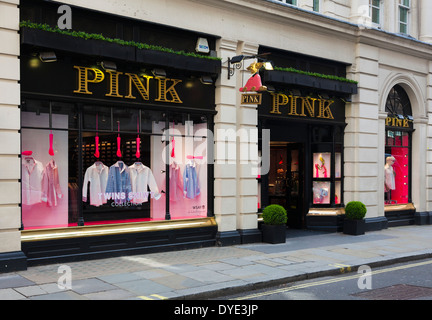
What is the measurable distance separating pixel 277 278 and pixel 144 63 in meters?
5.83

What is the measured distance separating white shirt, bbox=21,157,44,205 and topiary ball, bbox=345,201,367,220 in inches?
373

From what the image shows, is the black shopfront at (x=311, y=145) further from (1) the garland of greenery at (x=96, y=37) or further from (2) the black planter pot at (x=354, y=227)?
(1) the garland of greenery at (x=96, y=37)

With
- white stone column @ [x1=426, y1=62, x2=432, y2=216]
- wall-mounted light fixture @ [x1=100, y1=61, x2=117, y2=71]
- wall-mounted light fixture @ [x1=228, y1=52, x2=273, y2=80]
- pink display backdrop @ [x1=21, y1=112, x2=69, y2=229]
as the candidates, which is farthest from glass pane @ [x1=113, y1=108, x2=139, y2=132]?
white stone column @ [x1=426, y1=62, x2=432, y2=216]

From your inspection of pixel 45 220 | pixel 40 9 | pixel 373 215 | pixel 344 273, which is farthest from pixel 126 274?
pixel 373 215

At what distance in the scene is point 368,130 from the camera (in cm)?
1708

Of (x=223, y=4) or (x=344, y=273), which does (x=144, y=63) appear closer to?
(x=223, y=4)

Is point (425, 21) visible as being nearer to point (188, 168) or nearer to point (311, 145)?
point (311, 145)

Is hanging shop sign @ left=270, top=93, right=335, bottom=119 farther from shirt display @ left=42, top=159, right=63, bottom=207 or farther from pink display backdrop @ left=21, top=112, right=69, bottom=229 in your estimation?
shirt display @ left=42, top=159, right=63, bottom=207

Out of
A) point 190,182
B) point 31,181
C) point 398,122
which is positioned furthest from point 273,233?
point 398,122

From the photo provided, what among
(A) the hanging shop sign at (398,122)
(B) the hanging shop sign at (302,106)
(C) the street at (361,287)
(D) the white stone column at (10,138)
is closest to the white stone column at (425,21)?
(A) the hanging shop sign at (398,122)

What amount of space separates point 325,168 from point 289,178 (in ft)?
4.08

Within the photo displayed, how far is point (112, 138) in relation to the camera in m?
11.8

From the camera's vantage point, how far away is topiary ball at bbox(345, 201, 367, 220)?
15.6 metres

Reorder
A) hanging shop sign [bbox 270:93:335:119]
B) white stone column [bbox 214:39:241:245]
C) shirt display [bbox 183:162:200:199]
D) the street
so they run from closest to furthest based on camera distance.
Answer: the street
shirt display [bbox 183:162:200:199]
white stone column [bbox 214:39:241:245]
hanging shop sign [bbox 270:93:335:119]
